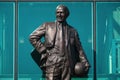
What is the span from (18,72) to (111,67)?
2445 mm

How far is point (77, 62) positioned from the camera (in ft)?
77.8

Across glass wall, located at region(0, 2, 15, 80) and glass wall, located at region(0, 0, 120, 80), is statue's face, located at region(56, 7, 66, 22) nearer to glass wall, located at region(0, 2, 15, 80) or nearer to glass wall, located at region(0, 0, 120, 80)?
glass wall, located at region(0, 0, 120, 80)

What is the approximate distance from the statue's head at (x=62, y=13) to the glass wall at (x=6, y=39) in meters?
1.69

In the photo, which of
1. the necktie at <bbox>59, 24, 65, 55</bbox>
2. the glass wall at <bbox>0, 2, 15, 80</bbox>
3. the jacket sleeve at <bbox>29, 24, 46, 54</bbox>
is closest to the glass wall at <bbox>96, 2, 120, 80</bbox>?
the necktie at <bbox>59, 24, 65, 55</bbox>

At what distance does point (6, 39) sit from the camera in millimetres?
24734

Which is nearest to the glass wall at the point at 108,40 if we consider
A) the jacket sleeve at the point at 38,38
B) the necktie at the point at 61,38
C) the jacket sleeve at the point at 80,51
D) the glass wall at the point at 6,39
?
the jacket sleeve at the point at 80,51

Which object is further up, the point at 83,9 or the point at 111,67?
the point at 83,9

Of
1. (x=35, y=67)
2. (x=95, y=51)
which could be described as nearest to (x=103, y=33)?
(x=95, y=51)

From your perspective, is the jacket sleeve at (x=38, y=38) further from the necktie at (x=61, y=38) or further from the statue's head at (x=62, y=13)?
the statue's head at (x=62, y=13)

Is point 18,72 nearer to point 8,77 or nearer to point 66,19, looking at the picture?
point 8,77

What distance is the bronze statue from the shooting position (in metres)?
23.4

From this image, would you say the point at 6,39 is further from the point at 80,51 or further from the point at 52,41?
the point at 80,51

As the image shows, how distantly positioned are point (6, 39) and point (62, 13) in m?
1.99

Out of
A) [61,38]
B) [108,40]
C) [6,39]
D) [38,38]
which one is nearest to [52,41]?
[61,38]
